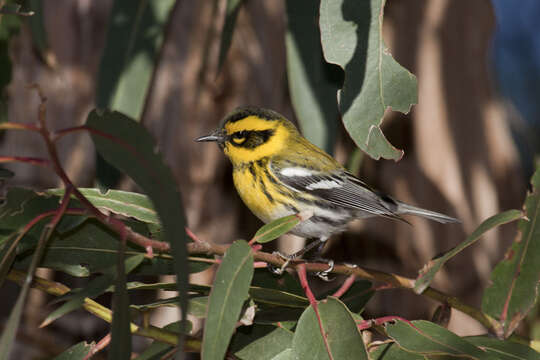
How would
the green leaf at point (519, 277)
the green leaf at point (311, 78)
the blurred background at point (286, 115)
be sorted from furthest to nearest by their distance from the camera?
the blurred background at point (286, 115) → the green leaf at point (311, 78) → the green leaf at point (519, 277)

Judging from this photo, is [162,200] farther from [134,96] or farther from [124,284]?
[134,96]

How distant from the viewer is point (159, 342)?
108 centimetres

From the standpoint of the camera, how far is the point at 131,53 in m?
1.84

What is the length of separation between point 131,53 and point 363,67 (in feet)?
2.80

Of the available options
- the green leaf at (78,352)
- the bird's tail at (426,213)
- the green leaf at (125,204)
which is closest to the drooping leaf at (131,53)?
the green leaf at (125,204)

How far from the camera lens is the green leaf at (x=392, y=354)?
113cm

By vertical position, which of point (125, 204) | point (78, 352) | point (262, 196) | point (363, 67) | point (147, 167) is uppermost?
point (363, 67)

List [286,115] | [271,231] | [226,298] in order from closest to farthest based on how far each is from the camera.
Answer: [226,298]
[271,231]
[286,115]

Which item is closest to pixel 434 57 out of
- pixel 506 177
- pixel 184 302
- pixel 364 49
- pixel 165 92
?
pixel 506 177

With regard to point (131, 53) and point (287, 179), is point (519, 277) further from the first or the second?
point (131, 53)

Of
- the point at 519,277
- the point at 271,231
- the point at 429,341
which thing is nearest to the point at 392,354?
the point at 429,341

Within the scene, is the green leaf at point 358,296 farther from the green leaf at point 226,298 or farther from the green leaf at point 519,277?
the green leaf at point 226,298

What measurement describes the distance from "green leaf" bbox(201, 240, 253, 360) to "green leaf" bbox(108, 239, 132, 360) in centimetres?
11

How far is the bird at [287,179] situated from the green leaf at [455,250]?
54cm
